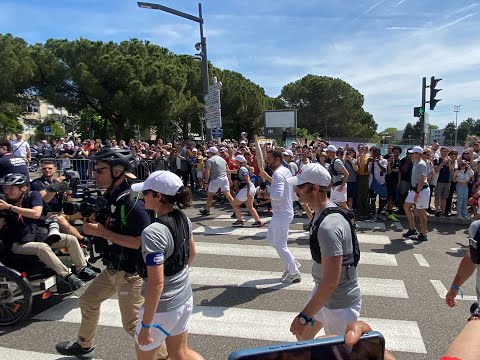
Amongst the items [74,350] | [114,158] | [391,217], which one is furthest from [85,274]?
[391,217]

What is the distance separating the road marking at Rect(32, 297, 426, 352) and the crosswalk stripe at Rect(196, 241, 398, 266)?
7.22 ft

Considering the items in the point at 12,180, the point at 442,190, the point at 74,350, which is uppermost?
the point at 12,180

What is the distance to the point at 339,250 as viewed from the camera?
98.7 inches

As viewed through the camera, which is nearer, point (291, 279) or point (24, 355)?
point (24, 355)

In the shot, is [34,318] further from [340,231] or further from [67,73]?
[67,73]

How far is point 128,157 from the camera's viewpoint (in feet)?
11.4

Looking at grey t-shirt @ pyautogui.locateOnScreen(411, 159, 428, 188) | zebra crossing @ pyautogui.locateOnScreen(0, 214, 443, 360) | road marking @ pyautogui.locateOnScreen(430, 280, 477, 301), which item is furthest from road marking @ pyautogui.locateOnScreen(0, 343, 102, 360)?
grey t-shirt @ pyautogui.locateOnScreen(411, 159, 428, 188)

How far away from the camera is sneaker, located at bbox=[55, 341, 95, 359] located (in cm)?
360

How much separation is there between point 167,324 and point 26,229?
280 centimetres

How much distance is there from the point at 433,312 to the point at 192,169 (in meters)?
10.8

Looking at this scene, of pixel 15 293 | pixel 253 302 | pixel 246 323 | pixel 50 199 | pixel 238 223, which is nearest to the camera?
pixel 15 293

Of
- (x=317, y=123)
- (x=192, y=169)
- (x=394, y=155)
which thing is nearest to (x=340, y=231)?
(x=394, y=155)

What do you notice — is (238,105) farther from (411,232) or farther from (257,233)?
(411,232)

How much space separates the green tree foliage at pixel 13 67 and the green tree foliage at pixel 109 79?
1.26m
